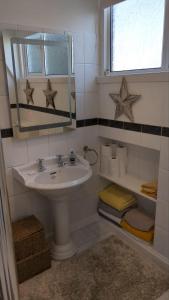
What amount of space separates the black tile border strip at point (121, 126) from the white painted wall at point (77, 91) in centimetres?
4

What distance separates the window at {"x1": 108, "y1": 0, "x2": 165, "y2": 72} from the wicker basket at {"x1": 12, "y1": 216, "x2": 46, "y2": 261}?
151 cm

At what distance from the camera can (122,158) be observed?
85.9 inches

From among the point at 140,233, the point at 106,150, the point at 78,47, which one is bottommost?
the point at 140,233

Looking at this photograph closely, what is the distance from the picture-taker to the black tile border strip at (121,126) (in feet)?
5.52

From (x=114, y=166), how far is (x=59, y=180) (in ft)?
1.88

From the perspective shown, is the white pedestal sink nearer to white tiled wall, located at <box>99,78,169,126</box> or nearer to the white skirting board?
the white skirting board

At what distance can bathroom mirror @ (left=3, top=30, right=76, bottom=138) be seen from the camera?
1646 mm

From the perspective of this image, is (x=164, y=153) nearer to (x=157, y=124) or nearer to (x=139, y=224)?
(x=157, y=124)

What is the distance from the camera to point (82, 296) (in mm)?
1619

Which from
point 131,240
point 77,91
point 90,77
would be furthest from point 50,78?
point 131,240

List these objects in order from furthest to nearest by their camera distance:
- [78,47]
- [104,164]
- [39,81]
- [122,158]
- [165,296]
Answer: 1. [104,164]
2. [122,158]
3. [78,47]
4. [39,81]
5. [165,296]

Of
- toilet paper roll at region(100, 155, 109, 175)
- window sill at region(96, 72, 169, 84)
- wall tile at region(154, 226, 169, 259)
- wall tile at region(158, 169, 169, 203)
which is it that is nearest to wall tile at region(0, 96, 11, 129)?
window sill at region(96, 72, 169, 84)

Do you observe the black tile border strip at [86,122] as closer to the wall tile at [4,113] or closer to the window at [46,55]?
the window at [46,55]

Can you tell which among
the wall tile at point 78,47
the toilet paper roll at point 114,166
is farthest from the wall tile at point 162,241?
the wall tile at point 78,47
